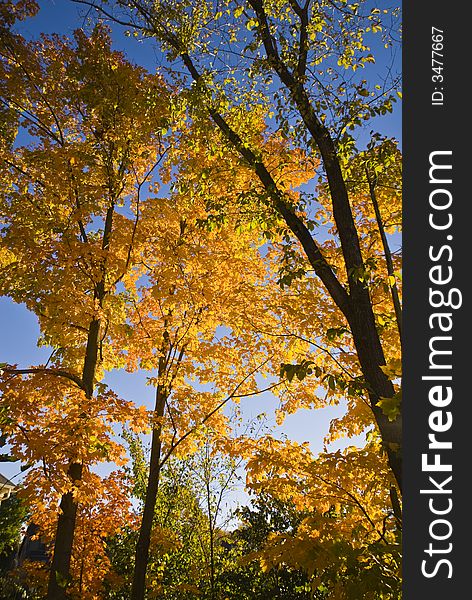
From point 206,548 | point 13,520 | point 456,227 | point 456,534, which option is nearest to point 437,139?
point 456,227

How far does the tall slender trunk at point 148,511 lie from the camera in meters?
8.97

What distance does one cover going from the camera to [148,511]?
9445 mm

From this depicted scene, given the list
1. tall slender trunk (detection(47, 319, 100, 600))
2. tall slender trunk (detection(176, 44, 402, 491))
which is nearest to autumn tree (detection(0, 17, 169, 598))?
tall slender trunk (detection(47, 319, 100, 600))

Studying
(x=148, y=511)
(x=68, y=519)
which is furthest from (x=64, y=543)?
(x=148, y=511)

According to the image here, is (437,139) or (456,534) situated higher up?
(437,139)

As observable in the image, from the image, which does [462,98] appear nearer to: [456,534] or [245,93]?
[456,534]

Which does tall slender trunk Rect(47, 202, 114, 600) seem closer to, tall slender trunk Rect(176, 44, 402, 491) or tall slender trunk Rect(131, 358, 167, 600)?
tall slender trunk Rect(131, 358, 167, 600)

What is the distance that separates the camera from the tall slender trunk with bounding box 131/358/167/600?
8969mm

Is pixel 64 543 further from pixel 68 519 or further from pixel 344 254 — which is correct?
pixel 344 254

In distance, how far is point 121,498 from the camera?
8781 millimetres

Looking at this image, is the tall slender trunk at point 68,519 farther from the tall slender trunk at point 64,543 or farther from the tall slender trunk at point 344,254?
the tall slender trunk at point 344,254

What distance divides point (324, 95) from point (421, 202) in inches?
103

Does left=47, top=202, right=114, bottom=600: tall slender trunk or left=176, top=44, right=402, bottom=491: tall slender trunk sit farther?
left=47, top=202, right=114, bottom=600: tall slender trunk

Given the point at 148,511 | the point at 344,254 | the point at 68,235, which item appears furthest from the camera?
the point at 148,511
